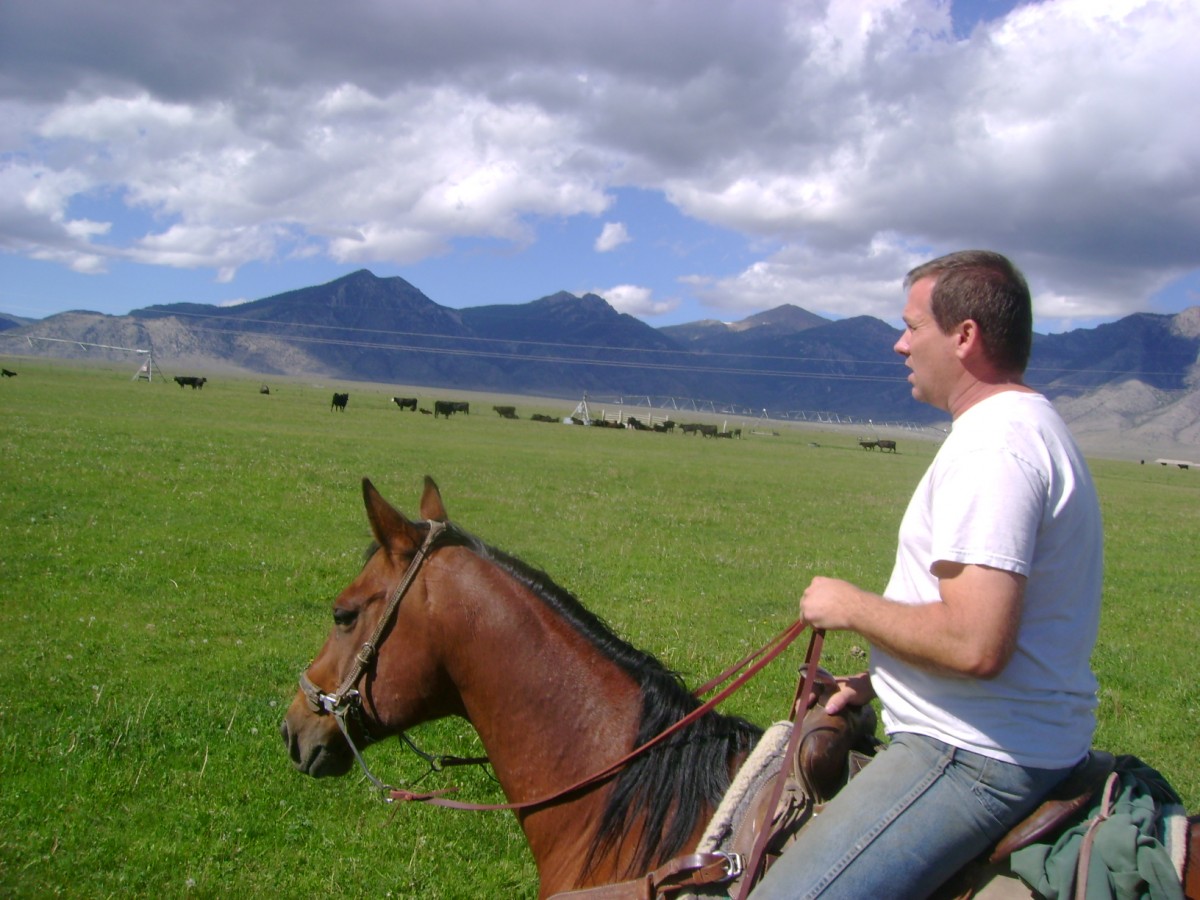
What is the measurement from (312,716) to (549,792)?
99 centimetres

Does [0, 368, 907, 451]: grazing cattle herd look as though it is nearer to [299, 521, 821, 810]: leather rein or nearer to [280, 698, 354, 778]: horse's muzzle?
[280, 698, 354, 778]: horse's muzzle

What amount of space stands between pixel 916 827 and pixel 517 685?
1513mm

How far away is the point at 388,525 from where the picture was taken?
338cm

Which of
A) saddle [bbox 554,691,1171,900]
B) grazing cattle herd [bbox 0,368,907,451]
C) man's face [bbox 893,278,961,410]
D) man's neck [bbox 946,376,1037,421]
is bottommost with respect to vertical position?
grazing cattle herd [bbox 0,368,907,451]

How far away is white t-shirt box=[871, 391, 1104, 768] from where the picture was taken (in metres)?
2.40

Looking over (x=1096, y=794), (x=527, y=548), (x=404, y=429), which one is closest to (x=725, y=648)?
(x=527, y=548)

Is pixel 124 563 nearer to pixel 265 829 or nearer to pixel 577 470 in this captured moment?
pixel 265 829

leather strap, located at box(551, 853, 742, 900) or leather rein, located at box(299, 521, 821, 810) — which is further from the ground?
leather rein, located at box(299, 521, 821, 810)

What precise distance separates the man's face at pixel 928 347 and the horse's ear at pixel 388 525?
6.08 feet

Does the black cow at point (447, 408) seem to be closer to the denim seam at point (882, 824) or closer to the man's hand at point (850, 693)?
the man's hand at point (850, 693)

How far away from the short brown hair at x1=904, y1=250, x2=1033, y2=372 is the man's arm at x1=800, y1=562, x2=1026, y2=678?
67 centimetres

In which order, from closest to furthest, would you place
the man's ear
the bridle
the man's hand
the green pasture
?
the man's ear, the man's hand, the bridle, the green pasture

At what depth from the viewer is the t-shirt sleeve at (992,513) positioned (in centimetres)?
235

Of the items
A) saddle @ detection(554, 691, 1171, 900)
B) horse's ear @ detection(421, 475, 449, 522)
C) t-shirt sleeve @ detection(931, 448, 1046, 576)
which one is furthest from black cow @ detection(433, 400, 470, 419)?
t-shirt sleeve @ detection(931, 448, 1046, 576)
